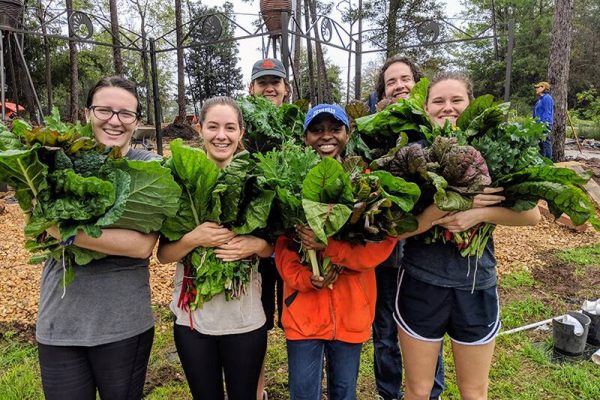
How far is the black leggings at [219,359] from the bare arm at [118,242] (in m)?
0.50

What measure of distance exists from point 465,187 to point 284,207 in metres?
0.81

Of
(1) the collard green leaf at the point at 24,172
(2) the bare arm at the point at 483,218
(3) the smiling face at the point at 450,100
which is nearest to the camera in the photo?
(1) the collard green leaf at the point at 24,172

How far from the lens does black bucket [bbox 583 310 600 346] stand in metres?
3.84

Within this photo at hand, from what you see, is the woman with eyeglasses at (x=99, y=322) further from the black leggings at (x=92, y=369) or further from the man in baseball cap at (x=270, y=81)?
the man in baseball cap at (x=270, y=81)

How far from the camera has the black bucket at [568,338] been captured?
362 cm

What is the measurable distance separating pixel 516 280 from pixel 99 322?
5227 millimetres

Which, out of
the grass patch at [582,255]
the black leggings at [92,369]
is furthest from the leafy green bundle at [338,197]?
the grass patch at [582,255]

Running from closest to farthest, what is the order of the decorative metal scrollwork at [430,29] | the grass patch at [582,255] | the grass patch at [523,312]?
the grass patch at [523,312] → the grass patch at [582,255] → the decorative metal scrollwork at [430,29]

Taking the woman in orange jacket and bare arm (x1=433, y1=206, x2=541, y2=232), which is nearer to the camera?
bare arm (x1=433, y1=206, x2=541, y2=232)

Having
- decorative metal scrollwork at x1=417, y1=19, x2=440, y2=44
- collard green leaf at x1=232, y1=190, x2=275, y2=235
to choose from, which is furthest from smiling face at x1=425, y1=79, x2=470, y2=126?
decorative metal scrollwork at x1=417, y1=19, x2=440, y2=44

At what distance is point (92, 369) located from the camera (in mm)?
1920

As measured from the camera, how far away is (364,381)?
3.35 metres

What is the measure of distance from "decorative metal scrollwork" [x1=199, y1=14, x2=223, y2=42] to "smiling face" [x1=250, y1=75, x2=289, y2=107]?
378cm

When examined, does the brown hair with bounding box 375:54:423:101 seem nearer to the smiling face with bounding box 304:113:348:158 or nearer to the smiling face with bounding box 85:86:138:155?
the smiling face with bounding box 304:113:348:158
